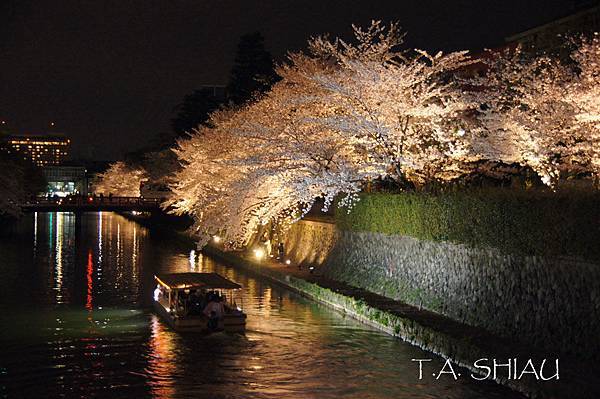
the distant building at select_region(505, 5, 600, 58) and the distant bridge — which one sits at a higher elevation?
the distant building at select_region(505, 5, 600, 58)

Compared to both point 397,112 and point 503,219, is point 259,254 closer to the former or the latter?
point 397,112

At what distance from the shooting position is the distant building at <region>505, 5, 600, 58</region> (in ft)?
115

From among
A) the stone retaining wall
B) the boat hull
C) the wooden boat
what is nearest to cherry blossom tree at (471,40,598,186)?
the stone retaining wall

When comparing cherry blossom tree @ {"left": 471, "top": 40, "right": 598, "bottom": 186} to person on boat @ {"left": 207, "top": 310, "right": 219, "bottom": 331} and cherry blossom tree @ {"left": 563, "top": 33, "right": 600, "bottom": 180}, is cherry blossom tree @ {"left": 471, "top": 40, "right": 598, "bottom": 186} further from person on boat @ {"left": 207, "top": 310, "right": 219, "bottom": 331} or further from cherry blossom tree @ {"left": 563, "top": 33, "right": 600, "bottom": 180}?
person on boat @ {"left": 207, "top": 310, "right": 219, "bottom": 331}

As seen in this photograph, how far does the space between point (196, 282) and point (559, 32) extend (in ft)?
81.5

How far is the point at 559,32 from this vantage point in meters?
38.1

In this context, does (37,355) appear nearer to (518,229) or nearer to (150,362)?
(150,362)

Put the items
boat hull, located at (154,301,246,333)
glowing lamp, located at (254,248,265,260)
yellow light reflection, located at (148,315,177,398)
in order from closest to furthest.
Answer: yellow light reflection, located at (148,315,177,398) < boat hull, located at (154,301,246,333) < glowing lamp, located at (254,248,265,260)

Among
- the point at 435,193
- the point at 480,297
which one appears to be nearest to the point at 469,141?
the point at 435,193

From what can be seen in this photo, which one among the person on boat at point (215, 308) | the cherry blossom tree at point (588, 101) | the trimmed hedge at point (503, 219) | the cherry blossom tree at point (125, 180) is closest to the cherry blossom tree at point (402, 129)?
the cherry blossom tree at point (588, 101)

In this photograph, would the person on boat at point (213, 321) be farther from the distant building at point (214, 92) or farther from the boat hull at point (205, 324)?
the distant building at point (214, 92)

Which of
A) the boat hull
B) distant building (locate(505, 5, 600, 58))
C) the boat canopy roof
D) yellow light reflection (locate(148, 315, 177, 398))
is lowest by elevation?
yellow light reflection (locate(148, 315, 177, 398))

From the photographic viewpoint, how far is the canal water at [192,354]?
15648 mm

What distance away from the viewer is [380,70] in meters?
26.2
